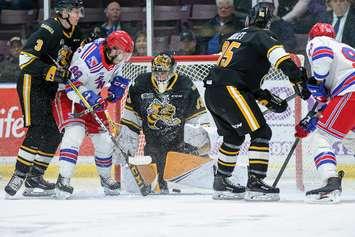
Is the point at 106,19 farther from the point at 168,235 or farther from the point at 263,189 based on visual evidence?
the point at 168,235

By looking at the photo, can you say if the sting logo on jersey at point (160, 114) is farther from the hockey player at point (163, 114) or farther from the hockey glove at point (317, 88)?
the hockey glove at point (317, 88)

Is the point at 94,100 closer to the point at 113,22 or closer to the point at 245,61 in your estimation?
the point at 245,61

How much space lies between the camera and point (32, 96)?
6.69 meters

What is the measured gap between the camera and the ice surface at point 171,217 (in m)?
4.51

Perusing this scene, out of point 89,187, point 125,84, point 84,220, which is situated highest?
point 125,84

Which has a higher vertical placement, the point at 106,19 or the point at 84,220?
the point at 106,19

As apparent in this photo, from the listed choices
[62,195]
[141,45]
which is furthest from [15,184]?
[141,45]

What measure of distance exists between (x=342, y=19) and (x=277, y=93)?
97 centimetres

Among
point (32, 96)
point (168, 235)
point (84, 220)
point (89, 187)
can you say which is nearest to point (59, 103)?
point (32, 96)

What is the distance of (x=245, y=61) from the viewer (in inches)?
242

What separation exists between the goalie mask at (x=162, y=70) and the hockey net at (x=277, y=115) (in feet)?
1.91

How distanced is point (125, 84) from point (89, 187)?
1.15 m

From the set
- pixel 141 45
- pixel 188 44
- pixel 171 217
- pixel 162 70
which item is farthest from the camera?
pixel 141 45

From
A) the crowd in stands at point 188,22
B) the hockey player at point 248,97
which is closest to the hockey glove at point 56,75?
the hockey player at point 248,97
